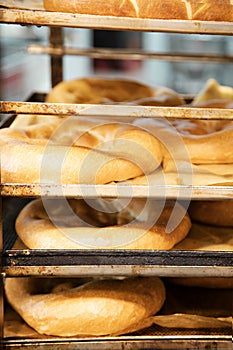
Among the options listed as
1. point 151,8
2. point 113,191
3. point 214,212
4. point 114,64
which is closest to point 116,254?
point 113,191

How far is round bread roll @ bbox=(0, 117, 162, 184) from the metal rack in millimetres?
96

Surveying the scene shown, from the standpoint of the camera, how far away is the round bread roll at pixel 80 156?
1.21 metres

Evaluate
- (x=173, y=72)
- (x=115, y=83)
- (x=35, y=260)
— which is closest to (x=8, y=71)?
(x=173, y=72)

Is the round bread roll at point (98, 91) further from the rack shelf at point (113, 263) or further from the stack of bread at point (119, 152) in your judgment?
the rack shelf at point (113, 263)

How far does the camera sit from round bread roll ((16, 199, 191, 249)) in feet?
4.10

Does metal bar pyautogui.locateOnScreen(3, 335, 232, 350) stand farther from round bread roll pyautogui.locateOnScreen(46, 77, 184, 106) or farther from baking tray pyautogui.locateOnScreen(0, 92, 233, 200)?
round bread roll pyautogui.locateOnScreen(46, 77, 184, 106)

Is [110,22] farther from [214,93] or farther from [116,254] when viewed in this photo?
[214,93]

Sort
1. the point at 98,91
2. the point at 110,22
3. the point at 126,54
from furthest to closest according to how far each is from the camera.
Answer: the point at 126,54 < the point at 98,91 < the point at 110,22

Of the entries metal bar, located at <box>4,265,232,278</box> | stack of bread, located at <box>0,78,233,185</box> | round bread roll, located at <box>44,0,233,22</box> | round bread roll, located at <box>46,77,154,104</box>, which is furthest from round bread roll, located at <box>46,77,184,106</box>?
metal bar, located at <box>4,265,232,278</box>

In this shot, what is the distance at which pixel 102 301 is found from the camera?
1.27 metres

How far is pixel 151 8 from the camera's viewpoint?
44.0 inches

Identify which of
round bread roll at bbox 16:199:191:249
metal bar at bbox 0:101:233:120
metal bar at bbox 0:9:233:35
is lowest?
round bread roll at bbox 16:199:191:249

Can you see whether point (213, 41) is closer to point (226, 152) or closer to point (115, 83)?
point (115, 83)

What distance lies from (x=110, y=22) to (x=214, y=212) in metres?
0.65
